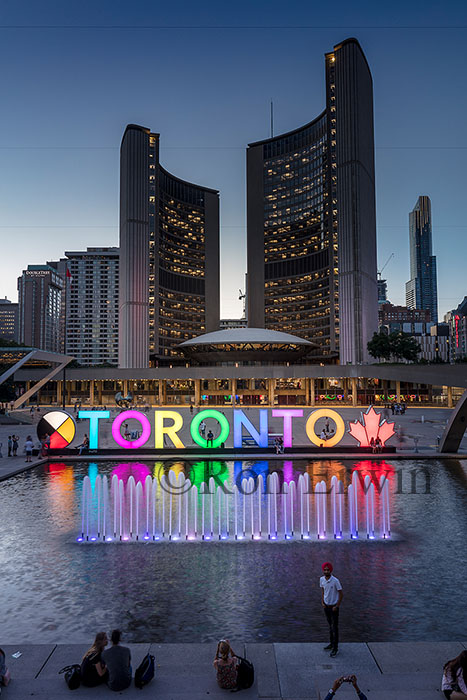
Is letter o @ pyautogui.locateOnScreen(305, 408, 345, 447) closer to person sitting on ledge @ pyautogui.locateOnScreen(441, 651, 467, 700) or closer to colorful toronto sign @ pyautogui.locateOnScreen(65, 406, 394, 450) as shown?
colorful toronto sign @ pyautogui.locateOnScreen(65, 406, 394, 450)

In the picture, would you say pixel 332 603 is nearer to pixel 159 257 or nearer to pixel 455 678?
pixel 455 678

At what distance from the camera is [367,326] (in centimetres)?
12925

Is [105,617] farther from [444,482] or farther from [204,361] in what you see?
[204,361]

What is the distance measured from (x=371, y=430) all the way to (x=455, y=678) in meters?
26.4

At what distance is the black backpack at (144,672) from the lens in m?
7.30

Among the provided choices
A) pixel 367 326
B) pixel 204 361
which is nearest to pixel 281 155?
pixel 367 326

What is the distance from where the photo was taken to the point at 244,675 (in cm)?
725

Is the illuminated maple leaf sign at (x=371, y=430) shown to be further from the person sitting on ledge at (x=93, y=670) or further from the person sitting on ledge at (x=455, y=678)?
the person sitting on ledge at (x=93, y=670)

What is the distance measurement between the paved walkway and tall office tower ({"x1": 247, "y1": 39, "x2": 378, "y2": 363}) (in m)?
123

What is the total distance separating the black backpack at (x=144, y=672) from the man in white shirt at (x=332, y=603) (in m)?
3.33

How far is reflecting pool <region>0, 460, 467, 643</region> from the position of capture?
963cm

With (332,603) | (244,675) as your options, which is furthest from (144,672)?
(332,603)

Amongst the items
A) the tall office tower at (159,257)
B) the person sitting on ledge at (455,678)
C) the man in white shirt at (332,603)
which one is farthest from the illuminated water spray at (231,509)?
the tall office tower at (159,257)

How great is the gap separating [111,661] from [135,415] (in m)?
23.0
